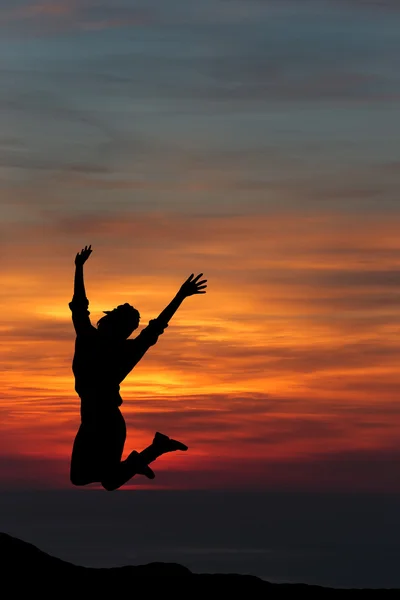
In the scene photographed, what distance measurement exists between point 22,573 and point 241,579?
379 centimetres

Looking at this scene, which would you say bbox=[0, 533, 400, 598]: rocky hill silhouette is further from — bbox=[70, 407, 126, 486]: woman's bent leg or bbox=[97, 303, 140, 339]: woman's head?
bbox=[97, 303, 140, 339]: woman's head

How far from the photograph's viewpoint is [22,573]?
2453 cm

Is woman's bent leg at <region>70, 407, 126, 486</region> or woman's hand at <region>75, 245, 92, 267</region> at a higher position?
woman's hand at <region>75, 245, 92, 267</region>

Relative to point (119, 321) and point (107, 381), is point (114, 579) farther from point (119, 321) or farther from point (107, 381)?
point (119, 321)

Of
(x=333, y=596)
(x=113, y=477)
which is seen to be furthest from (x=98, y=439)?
(x=333, y=596)

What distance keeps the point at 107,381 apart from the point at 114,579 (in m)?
3.37

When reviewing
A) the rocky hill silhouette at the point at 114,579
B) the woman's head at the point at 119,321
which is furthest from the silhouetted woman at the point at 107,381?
the rocky hill silhouette at the point at 114,579

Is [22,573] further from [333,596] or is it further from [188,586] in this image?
[333,596]

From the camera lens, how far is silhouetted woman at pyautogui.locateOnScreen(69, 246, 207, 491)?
81.1ft

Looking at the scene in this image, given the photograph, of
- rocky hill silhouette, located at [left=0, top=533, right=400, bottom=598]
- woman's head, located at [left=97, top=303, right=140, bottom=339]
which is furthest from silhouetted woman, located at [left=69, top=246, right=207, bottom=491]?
rocky hill silhouette, located at [left=0, top=533, right=400, bottom=598]

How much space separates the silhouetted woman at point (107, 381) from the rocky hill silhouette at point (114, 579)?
1.53 metres

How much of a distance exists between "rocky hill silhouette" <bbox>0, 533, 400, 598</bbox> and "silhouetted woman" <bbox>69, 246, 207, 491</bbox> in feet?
5.02

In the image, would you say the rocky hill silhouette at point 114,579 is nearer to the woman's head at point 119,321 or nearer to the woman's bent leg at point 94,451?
the woman's bent leg at point 94,451

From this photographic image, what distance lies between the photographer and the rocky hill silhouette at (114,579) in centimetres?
2444
